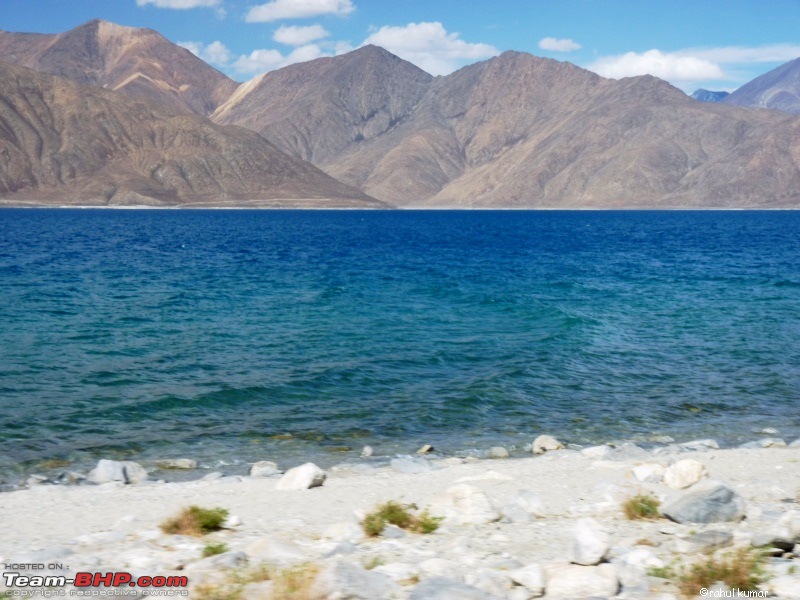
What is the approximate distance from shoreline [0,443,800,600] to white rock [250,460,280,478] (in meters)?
0.63

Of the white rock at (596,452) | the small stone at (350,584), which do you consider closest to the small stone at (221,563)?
the small stone at (350,584)

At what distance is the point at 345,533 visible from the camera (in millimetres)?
8344

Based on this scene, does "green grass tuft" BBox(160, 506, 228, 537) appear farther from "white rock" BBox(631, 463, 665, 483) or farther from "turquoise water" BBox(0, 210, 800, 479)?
"white rock" BBox(631, 463, 665, 483)

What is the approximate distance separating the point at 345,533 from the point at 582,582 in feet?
9.07

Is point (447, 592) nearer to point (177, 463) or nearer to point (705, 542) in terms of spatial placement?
point (705, 542)

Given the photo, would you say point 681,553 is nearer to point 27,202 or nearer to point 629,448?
point 629,448

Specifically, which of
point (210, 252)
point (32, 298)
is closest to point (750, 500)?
point (32, 298)

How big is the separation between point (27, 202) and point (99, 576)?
20281cm

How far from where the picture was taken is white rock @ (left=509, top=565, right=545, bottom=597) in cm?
645

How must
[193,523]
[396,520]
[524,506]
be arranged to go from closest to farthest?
Answer: 1. [193,523]
2. [396,520]
3. [524,506]

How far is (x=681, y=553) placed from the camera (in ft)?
24.5

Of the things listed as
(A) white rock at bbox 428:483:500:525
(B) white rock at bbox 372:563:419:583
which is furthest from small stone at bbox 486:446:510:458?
(B) white rock at bbox 372:563:419:583

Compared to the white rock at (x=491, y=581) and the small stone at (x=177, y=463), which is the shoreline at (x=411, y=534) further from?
the small stone at (x=177, y=463)

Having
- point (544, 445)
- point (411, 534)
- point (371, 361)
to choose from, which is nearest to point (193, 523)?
point (411, 534)
